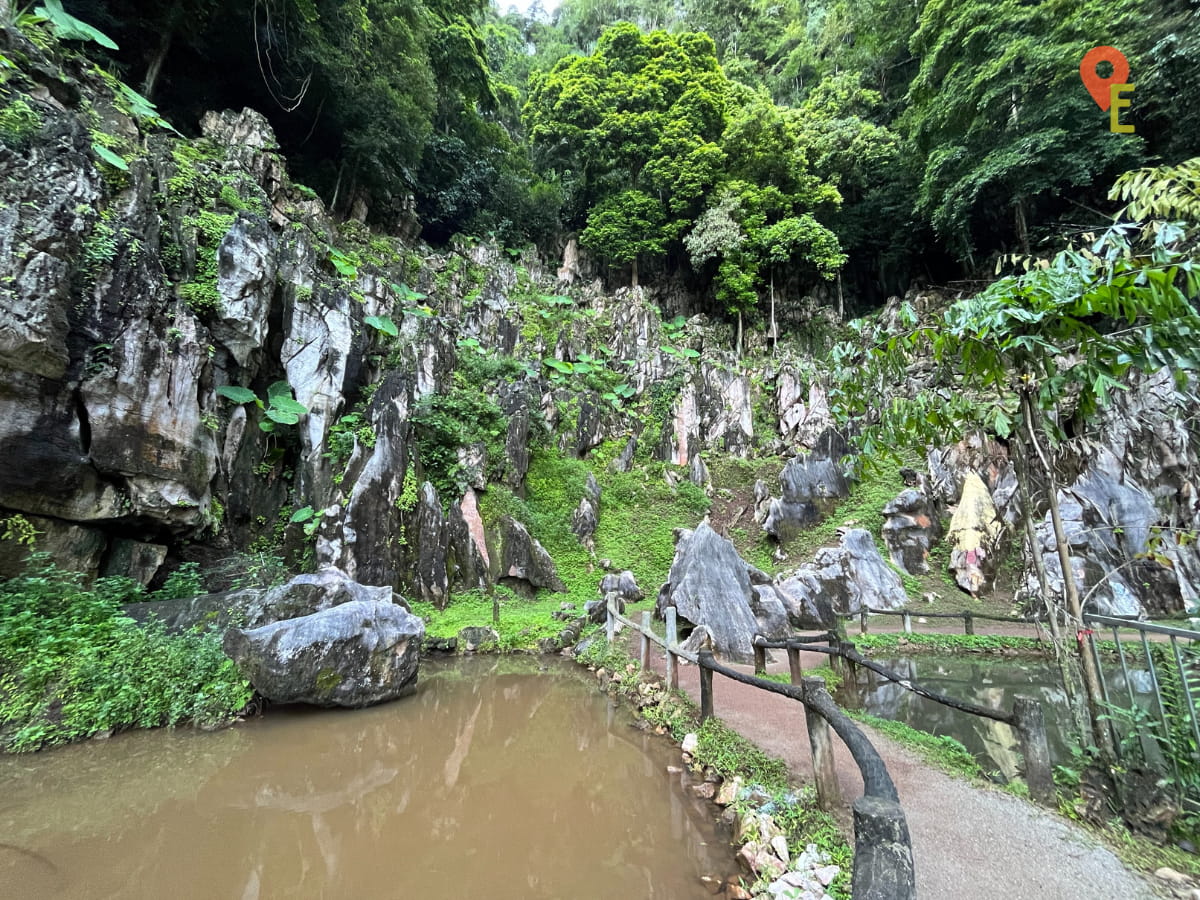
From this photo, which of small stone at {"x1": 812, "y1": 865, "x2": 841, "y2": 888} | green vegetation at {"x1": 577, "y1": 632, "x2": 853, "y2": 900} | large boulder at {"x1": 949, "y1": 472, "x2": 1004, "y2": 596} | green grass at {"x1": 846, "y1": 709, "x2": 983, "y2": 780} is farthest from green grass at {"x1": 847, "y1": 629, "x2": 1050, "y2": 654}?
small stone at {"x1": 812, "y1": 865, "x2": 841, "y2": 888}

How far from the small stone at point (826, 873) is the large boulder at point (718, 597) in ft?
15.0

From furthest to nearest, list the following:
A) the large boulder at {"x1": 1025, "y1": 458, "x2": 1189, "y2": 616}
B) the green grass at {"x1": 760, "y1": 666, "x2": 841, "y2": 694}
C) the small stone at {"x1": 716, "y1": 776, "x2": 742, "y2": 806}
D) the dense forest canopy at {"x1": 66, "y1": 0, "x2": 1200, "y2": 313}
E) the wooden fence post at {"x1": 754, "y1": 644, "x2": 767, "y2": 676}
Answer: the dense forest canopy at {"x1": 66, "y1": 0, "x2": 1200, "y2": 313} < the large boulder at {"x1": 1025, "y1": 458, "x2": 1189, "y2": 616} < the green grass at {"x1": 760, "y1": 666, "x2": 841, "y2": 694} < the wooden fence post at {"x1": 754, "y1": 644, "x2": 767, "y2": 676} < the small stone at {"x1": 716, "y1": 776, "x2": 742, "y2": 806}

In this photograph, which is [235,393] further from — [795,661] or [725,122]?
[725,122]

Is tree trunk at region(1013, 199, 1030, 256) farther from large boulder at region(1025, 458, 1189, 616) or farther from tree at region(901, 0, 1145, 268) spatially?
large boulder at region(1025, 458, 1189, 616)

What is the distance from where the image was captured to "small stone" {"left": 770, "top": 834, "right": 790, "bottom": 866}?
2.66 m

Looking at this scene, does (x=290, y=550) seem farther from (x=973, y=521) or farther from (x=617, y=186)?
(x=617, y=186)

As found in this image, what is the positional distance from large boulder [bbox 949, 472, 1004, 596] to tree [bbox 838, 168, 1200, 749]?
9.38 m

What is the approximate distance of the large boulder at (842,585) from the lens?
916cm

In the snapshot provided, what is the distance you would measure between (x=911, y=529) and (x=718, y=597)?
284 inches

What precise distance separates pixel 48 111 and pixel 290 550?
23.0 ft

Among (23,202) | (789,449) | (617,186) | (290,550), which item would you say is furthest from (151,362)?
(617,186)

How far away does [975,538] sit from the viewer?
11273 mm

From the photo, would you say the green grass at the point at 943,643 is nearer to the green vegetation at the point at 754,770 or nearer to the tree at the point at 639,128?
the green vegetation at the point at 754,770

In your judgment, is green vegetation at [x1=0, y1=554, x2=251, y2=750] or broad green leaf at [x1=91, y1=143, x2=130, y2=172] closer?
green vegetation at [x1=0, y1=554, x2=251, y2=750]
